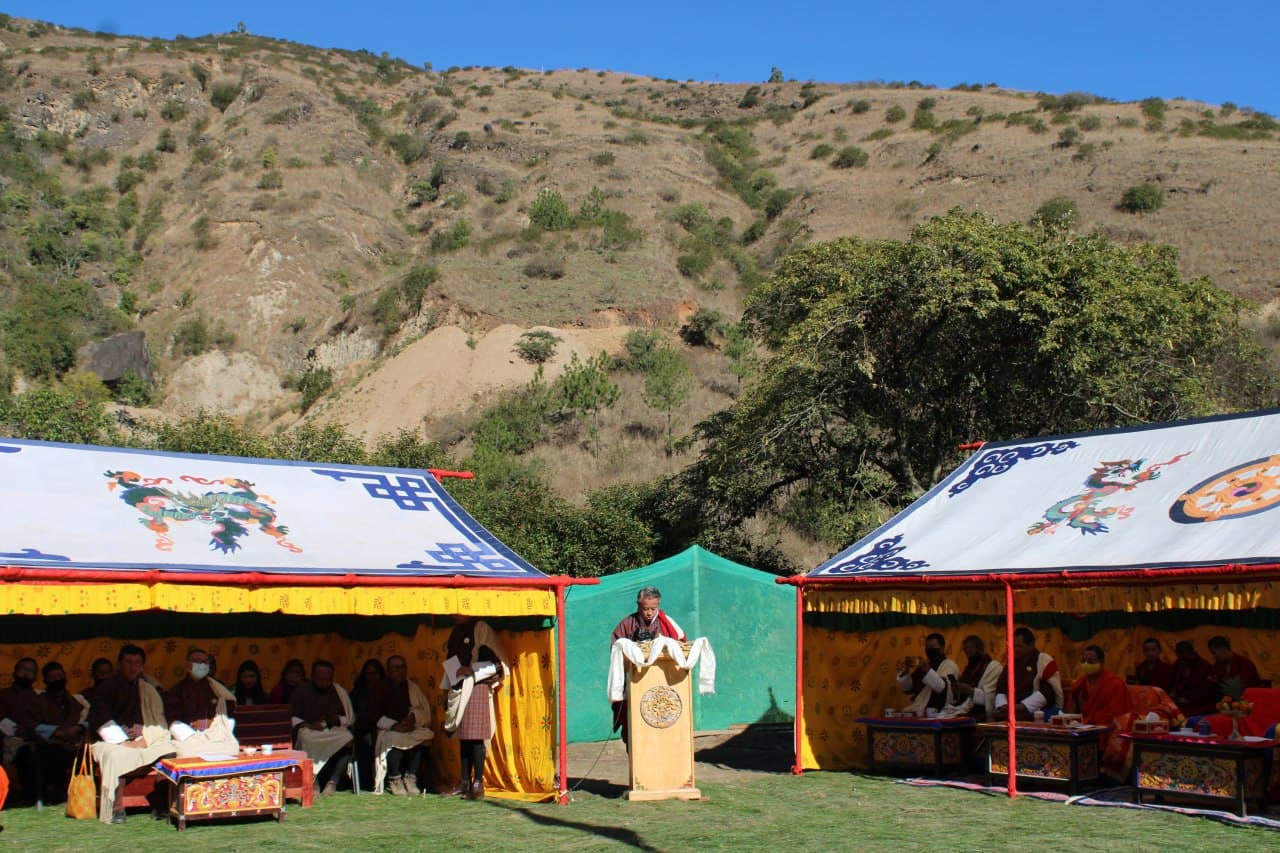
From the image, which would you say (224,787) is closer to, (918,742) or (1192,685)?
(918,742)

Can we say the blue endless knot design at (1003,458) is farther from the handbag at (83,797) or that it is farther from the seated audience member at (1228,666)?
the handbag at (83,797)

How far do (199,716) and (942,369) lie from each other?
47.3ft

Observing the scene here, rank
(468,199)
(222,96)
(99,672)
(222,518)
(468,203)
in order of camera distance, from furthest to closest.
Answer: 1. (222,96)
2. (468,199)
3. (468,203)
4. (99,672)
5. (222,518)

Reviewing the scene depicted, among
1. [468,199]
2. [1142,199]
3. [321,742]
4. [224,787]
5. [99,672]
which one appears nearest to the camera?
[224,787]

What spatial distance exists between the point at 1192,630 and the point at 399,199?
58.7 metres

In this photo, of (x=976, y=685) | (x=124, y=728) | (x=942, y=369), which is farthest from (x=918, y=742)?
(x=942, y=369)

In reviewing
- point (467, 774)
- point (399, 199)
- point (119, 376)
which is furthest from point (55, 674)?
point (399, 199)

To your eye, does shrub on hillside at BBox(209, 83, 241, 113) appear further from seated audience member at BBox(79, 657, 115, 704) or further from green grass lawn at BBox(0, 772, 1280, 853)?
green grass lawn at BBox(0, 772, 1280, 853)

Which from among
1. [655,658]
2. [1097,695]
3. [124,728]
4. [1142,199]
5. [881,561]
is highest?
[1142,199]

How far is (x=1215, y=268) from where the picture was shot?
1804 inches

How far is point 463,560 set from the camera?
33.2ft

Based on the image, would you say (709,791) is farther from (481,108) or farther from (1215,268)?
(481,108)

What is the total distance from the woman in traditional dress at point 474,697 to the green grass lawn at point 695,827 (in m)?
0.29

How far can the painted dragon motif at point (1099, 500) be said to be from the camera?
1006 cm
